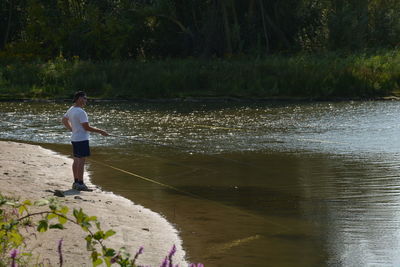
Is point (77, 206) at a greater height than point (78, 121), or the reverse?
point (78, 121)

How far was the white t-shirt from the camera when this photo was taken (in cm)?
1041

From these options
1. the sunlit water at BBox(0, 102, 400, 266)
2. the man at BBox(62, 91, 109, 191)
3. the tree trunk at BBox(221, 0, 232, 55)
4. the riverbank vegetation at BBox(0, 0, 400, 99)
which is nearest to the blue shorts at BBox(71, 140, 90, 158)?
the man at BBox(62, 91, 109, 191)

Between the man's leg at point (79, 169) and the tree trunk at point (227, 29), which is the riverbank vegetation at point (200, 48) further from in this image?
the man's leg at point (79, 169)

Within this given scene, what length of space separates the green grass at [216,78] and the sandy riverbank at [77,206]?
17346 millimetres

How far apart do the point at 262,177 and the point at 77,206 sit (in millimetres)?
4201

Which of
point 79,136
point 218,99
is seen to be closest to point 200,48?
point 218,99

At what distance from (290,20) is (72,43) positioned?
1178cm

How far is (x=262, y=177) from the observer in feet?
41.4

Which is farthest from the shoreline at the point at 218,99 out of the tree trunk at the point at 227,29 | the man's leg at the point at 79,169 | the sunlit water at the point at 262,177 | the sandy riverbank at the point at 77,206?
the man's leg at the point at 79,169

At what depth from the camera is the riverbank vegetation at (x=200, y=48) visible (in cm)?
3111

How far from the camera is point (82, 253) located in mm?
7047

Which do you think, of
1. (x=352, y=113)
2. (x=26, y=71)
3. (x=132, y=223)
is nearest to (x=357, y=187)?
(x=132, y=223)

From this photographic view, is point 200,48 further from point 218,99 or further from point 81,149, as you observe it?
point 81,149

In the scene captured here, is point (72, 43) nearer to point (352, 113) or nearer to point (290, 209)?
point (352, 113)
